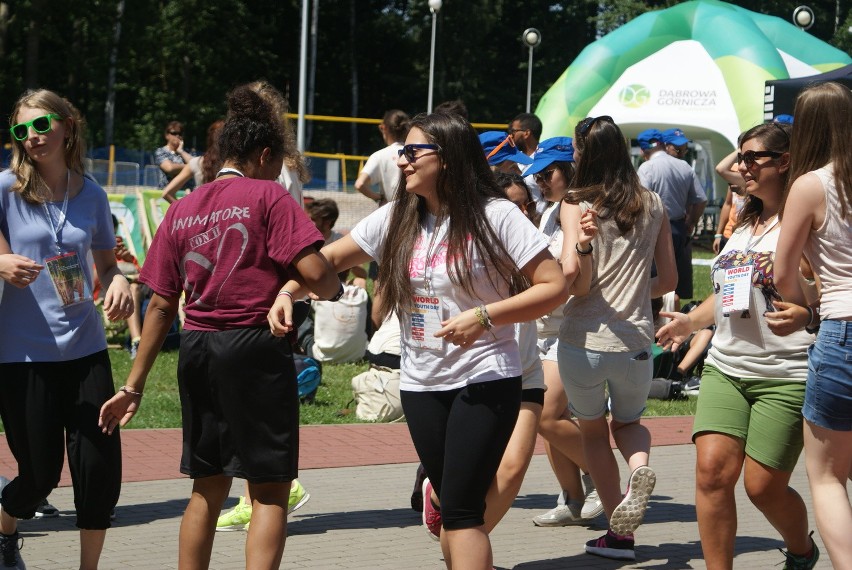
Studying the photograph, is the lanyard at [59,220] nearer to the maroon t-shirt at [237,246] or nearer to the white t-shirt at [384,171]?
the maroon t-shirt at [237,246]

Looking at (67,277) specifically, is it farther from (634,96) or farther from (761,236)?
(634,96)

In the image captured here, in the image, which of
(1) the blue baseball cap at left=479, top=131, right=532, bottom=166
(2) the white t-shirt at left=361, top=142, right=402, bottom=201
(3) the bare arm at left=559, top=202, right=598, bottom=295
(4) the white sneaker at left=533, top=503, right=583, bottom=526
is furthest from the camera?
(2) the white t-shirt at left=361, top=142, right=402, bottom=201

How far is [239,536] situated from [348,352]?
553 centimetres

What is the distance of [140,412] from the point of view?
918 centimetres

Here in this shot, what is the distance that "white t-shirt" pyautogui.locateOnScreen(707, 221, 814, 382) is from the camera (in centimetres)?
448

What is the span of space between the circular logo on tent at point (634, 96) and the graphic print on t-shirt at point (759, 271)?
21.0m

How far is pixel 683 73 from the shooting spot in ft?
82.1

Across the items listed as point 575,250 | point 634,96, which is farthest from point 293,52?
point 575,250

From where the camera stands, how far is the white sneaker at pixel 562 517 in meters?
6.32

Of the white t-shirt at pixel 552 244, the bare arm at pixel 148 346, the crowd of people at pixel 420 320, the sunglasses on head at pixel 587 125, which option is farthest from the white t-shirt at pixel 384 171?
the bare arm at pixel 148 346

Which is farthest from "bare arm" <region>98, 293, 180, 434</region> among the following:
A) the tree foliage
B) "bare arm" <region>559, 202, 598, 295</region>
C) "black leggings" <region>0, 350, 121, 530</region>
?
the tree foliage

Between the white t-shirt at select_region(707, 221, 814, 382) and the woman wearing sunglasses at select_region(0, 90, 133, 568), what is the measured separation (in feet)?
7.68

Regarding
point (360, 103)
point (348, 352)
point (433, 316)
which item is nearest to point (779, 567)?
point (433, 316)

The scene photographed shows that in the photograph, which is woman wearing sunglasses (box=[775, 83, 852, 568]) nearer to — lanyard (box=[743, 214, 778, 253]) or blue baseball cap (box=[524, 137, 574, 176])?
lanyard (box=[743, 214, 778, 253])
